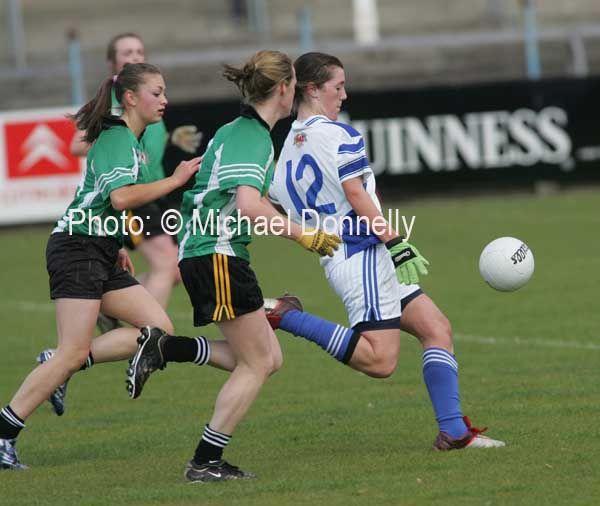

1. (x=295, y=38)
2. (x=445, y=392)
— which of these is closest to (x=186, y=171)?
(x=445, y=392)

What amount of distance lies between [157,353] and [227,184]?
957 mm

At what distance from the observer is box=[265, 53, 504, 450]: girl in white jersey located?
6.62 meters

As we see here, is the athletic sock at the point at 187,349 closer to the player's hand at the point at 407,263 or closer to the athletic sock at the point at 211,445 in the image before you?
the athletic sock at the point at 211,445

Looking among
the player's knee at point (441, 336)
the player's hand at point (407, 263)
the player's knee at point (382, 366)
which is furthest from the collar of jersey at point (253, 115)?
the player's knee at point (441, 336)

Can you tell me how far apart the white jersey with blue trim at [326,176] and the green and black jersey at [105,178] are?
76cm

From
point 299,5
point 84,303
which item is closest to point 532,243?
point 84,303

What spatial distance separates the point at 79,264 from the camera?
671 centimetres

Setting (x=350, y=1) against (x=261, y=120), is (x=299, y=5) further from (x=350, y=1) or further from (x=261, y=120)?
(x=261, y=120)

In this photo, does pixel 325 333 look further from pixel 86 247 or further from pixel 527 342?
pixel 527 342

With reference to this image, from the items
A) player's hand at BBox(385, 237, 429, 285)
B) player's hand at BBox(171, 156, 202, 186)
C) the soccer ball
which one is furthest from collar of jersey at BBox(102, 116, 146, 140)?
the soccer ball

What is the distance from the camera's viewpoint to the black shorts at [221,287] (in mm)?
6145

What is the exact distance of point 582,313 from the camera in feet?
36.4

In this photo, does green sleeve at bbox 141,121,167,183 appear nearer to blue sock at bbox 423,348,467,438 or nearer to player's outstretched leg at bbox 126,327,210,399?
player's outstretched leg at bbox 126,327,210,399

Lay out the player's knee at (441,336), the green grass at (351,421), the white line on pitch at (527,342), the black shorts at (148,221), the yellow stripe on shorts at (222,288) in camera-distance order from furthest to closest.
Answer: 1. the black shorts at (148,221)
2. the white line on pitch at (527,342)
3. the player's knee at (441,336)
4. the yellow stripe on shorts at (222,288)
5. the green grass at (351,421)
